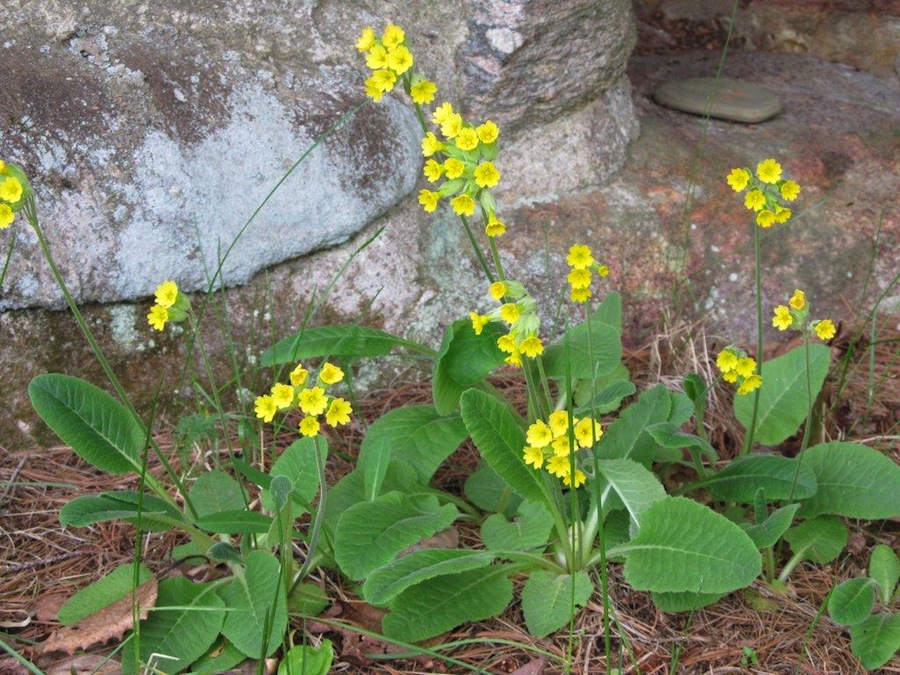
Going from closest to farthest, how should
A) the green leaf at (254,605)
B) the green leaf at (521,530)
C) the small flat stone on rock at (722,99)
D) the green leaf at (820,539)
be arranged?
the green leaf at (254,605)
the green leaf at (521,530)
the green leaf at (820,539)
the small flat stone on rock at (722,99)

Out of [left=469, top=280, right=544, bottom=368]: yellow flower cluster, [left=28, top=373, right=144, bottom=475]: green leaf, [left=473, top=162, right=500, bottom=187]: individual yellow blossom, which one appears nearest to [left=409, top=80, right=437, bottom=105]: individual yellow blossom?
[left=473, top=162, right=500, bottom=187]: individual yellow blossom

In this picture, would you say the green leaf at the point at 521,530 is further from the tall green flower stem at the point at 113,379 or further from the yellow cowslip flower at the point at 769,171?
the yellow cowslip flower at the point at 769,171

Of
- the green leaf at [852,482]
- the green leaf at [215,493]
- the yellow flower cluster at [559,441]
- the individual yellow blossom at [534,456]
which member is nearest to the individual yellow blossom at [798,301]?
the green leaf at [852,482]

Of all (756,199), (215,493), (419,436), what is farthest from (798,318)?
(215,493)

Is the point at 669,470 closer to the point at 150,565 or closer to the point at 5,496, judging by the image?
the point at 150,565

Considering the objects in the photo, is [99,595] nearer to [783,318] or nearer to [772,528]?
[772,528]

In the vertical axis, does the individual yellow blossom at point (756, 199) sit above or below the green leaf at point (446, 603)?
above
